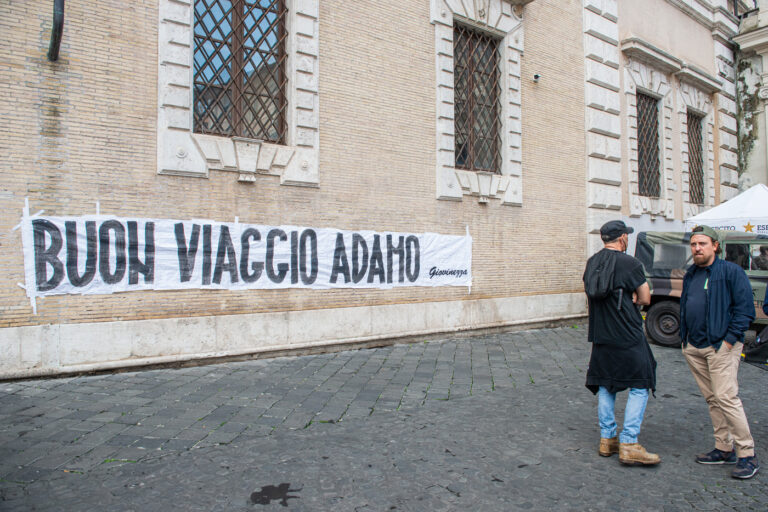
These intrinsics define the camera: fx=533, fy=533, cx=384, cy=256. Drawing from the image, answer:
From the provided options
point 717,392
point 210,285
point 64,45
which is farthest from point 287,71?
point 717,392

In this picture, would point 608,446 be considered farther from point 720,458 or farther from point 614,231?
point 614,231

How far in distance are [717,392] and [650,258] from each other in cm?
687

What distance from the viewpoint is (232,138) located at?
7996 millimetres

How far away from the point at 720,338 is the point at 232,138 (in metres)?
6.69

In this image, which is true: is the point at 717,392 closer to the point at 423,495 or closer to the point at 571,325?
the point at 423,495

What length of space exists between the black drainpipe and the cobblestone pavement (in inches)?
162

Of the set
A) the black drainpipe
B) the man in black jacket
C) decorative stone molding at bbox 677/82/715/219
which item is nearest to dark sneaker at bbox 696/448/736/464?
the man in black jacket

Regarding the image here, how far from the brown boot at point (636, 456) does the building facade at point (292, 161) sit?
5398 millimetres

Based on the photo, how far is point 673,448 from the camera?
4.34 metres

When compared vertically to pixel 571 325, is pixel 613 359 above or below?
above

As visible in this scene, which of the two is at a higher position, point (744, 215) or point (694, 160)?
point (694, 160)

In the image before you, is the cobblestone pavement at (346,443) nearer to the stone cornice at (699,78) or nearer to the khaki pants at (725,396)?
the khaki pants at (725,396)

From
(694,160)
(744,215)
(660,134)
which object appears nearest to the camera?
(744,215)
